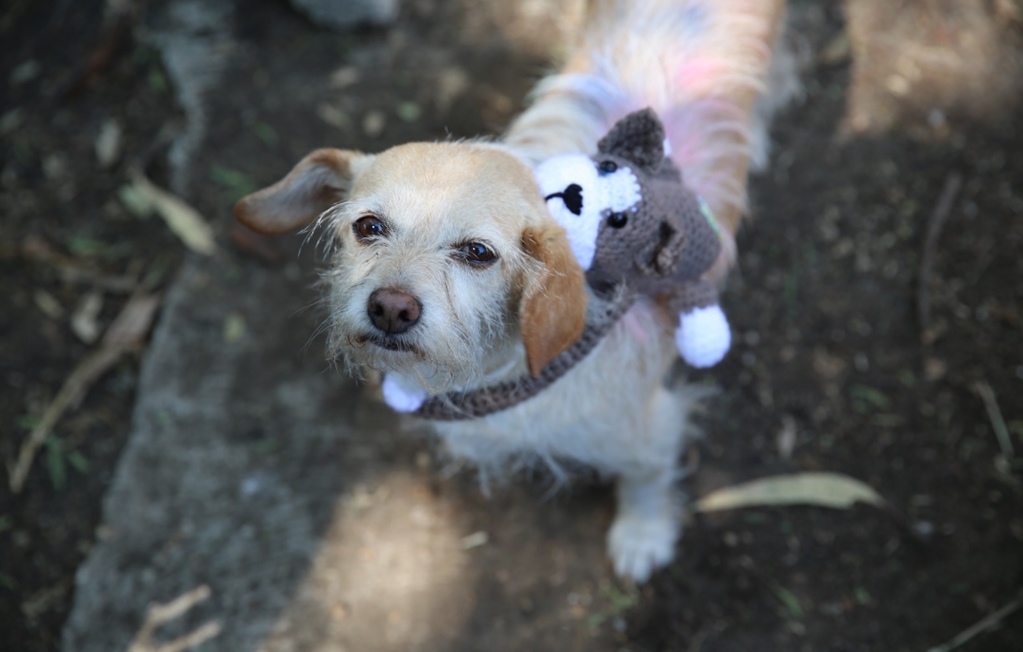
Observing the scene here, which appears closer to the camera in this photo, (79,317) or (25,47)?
(79,317)

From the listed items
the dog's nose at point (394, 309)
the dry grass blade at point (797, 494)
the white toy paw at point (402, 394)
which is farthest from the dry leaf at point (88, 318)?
the dry grass blade at point (797, 494)

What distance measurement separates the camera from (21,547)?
2.97 m

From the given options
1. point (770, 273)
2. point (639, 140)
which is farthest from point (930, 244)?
point (639, 140)

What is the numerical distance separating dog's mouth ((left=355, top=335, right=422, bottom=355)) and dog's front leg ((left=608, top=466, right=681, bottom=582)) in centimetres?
145

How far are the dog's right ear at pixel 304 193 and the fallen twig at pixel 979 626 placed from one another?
2793 mm

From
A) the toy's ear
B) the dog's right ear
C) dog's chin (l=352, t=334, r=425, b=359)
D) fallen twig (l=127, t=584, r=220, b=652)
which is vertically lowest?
fallen twig (l=127, t=584, r=220, b=652)

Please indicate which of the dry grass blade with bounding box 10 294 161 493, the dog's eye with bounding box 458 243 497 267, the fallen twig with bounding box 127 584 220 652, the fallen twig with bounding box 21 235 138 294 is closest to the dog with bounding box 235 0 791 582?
the dog's eye with bounding box 458 243 497 267

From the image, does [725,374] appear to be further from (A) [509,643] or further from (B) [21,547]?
(B) [21,547]

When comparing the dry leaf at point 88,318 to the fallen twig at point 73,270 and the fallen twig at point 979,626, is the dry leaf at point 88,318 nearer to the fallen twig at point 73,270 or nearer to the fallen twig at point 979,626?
the fallen twig at point 73,270

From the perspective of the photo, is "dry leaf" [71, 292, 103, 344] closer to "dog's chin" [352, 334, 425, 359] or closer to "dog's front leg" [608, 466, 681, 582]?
"dog's chin" [352, 334, 425, 359]

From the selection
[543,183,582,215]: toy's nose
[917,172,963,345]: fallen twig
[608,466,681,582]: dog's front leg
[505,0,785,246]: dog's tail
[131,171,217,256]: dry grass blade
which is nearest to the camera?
[543,183,582,215]: toy's nose

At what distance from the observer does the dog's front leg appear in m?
2.92

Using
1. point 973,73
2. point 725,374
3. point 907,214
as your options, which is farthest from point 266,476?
point 973,73

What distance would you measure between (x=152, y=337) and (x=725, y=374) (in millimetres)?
2658
